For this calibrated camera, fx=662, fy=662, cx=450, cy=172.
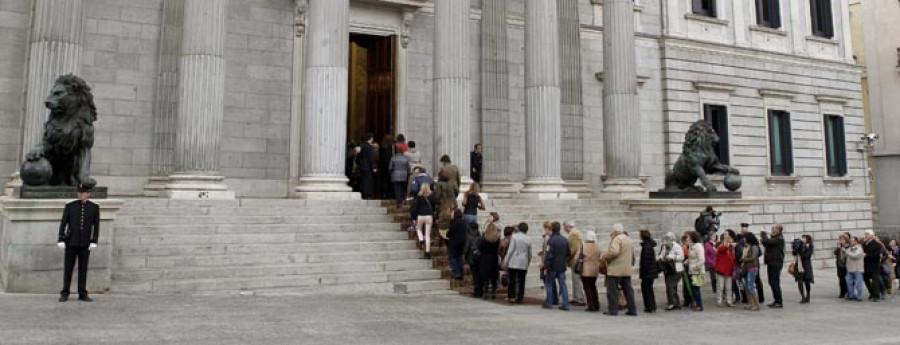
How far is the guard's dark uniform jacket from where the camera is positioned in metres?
10.5

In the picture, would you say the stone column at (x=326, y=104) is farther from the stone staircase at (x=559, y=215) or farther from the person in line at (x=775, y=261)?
the person in line at (x=775, y=261)

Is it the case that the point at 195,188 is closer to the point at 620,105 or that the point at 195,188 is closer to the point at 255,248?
the point at 255,248

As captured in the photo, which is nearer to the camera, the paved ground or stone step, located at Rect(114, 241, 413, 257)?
the paved ground

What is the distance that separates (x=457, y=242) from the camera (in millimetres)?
13672

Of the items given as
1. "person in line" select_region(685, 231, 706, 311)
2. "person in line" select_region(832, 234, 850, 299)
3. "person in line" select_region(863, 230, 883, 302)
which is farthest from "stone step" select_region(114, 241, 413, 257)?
"person in line" select_region(863, 230, 883, 302)

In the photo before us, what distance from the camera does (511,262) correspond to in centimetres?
1241

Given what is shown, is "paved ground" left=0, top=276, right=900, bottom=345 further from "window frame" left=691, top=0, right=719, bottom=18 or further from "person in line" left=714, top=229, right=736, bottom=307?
"window frame" left=691, top=0, right=719, bottom=18

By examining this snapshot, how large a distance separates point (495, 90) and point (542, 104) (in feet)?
12.0

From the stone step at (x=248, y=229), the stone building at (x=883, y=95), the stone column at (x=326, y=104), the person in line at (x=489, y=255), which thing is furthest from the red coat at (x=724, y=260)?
the stone building at (x=883, y=95)

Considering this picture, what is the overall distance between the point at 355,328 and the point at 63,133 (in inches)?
262

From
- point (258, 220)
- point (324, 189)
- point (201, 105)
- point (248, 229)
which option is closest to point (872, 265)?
point (324, 189)

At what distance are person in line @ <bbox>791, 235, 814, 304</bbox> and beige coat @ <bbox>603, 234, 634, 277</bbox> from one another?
5.21 m

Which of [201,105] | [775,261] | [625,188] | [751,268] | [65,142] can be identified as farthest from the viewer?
[625,188]

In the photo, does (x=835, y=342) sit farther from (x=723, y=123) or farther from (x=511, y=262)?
(x=723, y=123)
